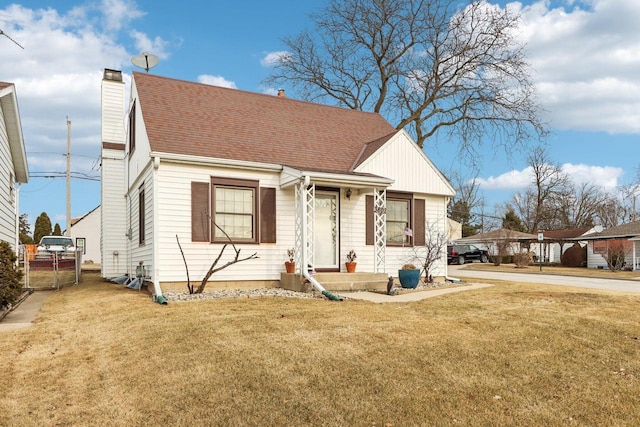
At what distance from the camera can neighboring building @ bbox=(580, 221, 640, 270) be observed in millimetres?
28250

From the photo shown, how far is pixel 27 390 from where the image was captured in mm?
4973

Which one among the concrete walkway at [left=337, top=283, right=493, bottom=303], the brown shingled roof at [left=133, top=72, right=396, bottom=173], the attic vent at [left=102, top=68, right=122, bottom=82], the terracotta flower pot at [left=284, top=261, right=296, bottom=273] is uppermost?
the attic vent at [left=102, top=68, right=122, bottom=82]

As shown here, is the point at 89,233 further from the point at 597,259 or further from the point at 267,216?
the point at 597,259

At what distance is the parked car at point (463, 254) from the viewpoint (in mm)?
37753

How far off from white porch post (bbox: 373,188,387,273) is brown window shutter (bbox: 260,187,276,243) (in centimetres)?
258

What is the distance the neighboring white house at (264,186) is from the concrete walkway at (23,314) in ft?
7.66

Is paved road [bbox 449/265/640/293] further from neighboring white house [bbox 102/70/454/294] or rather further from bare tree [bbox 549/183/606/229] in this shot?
bare tree [bbox 549/183/606/229]

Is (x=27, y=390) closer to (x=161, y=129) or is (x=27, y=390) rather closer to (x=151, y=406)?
(x=151, y=406)

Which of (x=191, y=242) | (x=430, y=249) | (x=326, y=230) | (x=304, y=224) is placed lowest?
(x=430, y=249)

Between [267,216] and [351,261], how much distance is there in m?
2.50

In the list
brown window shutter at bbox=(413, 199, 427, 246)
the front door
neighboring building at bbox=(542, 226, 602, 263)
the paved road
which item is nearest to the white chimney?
the front door

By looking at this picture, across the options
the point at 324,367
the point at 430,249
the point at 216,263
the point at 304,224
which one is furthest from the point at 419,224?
the point at 324,367

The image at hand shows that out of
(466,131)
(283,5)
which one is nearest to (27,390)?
(283,5)

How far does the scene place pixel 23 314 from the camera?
912 cm
